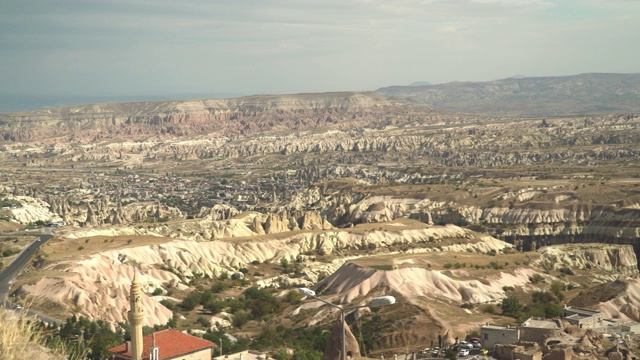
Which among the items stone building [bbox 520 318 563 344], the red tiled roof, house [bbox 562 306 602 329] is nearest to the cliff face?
the red tiled roof

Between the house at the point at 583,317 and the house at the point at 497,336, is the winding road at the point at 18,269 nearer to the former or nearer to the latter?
the house at the point at 497,336

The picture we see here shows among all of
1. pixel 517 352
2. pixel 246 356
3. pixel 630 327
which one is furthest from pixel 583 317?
pixel 246 356

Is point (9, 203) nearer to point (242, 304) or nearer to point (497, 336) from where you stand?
point (242, 304)

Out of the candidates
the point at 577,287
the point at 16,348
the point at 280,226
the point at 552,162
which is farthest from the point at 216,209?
the point at 16,348

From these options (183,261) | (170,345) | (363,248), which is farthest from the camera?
(363,248)

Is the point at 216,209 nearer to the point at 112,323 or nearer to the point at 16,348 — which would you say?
the point at 112,323

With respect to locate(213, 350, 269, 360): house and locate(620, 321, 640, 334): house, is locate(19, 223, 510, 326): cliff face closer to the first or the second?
locate(213, 350, 269, 360): house

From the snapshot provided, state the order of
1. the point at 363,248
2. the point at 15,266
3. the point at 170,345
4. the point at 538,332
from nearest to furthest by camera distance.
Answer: the point at 170,345
the point at 538,332
the point at 15,266
the point at 363,248

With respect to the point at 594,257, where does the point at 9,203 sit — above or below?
below
